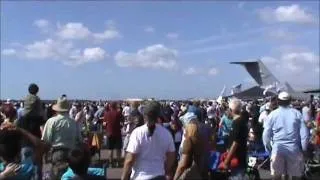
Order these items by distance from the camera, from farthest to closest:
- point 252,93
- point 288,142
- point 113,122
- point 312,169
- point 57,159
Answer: point 252,93, point 113,122, point 312,169, point 288,142, point 57,159

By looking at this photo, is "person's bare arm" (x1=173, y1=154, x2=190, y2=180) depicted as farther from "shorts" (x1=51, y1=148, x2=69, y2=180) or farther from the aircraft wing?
the aircraft wing

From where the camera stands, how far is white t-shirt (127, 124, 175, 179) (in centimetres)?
632

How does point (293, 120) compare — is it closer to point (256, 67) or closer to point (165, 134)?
point (165, 134)

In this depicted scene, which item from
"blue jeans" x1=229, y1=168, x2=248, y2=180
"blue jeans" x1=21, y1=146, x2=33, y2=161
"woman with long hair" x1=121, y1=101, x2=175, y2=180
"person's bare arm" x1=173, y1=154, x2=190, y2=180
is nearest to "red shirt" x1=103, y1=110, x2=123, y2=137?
"blue jeans" x1=229, y1=168, x2=248, y2=180

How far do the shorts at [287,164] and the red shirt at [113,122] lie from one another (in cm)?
606

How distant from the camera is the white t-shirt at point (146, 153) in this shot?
6.32 m

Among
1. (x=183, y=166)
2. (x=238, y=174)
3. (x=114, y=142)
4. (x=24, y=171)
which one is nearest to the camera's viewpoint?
(x=24, y=171)

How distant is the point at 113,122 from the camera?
568 inches

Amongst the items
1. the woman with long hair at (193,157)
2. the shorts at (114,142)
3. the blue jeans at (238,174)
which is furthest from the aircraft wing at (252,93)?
the woman with long hair at (193,157)

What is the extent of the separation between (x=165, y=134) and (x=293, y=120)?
124 inches

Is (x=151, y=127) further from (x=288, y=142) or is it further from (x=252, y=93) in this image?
(x=252, y=93)

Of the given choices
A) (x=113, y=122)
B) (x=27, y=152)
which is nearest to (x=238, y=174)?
(x=27, y=152)

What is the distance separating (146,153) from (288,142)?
333 centimetres

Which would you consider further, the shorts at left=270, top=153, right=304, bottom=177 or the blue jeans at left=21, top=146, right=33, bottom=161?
the shorts at left=270, top=153, right=304, bottom=177
